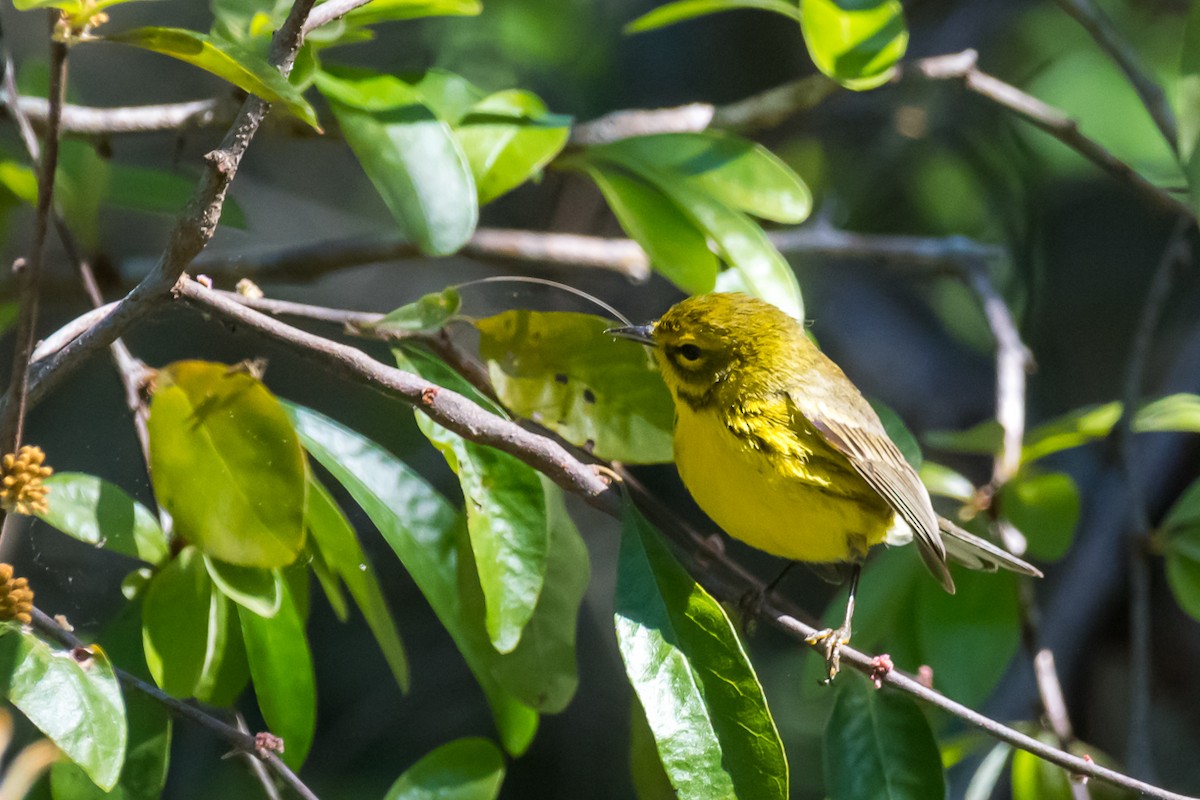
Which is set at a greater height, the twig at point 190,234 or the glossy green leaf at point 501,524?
the twig at point 190,234

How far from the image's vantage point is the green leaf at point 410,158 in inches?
71.4

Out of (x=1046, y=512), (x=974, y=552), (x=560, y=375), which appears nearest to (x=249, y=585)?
(x=560, y=375)

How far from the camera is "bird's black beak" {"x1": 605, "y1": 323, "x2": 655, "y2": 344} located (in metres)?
2.01

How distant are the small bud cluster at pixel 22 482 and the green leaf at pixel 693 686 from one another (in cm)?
79

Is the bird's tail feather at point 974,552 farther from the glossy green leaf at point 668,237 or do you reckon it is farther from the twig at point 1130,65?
the twig at point 1130,65

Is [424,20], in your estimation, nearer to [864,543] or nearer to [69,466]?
[69,466]

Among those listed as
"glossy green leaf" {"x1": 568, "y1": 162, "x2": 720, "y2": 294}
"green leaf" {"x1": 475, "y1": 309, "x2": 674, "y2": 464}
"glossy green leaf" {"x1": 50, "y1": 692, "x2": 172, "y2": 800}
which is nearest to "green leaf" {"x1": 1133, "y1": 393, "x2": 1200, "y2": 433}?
"glossy green leaf" {"x1": 568, "y1": 162, "x2": 720, "y2": 294}

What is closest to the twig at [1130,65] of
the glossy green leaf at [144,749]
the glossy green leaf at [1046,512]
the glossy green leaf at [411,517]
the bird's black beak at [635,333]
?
the glossy green leaf at [1046,512]

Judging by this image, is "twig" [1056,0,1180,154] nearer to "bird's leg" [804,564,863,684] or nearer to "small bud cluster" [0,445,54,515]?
"bird's leg" [804,564,863,684]

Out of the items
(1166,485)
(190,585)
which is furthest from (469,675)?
(1166,485)

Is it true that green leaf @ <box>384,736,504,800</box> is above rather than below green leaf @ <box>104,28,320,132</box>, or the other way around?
below

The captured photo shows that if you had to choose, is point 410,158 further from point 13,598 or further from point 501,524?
point 13,598

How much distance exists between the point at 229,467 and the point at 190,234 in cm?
36

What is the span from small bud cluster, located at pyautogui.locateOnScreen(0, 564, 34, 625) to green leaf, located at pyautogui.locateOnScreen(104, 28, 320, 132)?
2.16 ft
